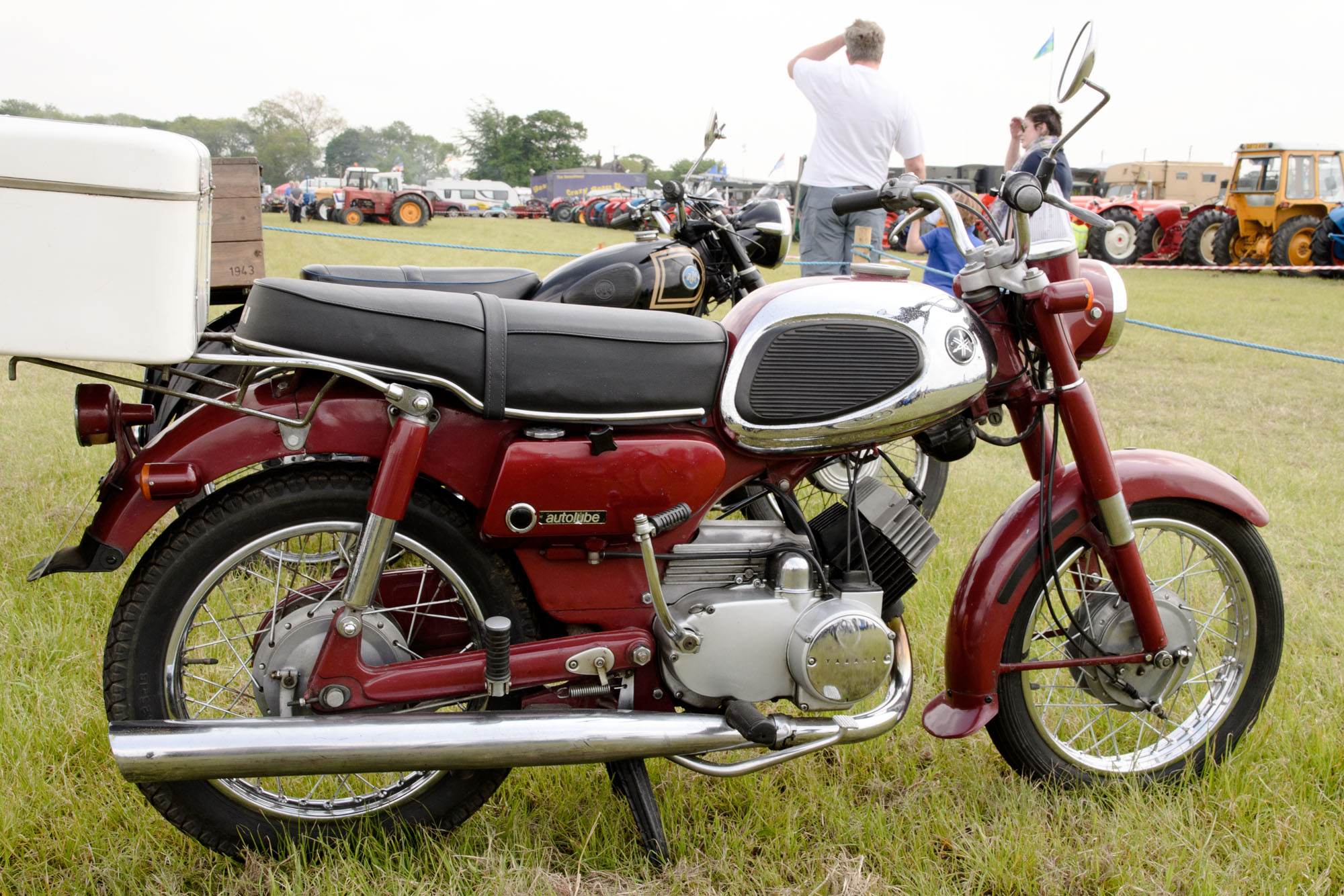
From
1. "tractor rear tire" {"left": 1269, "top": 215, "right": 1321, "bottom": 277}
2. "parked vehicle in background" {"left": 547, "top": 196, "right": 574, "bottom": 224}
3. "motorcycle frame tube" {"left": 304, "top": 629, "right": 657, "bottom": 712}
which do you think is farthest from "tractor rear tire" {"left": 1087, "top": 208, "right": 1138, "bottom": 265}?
"parked vehicle in background" {"left": 547, "top": 196, "right": 574, "bottom": 224}

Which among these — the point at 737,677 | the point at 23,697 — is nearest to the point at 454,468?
the point at 737,677

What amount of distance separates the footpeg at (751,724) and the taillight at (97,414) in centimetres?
125

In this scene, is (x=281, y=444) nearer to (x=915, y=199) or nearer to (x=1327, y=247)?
(x=915, y=199)

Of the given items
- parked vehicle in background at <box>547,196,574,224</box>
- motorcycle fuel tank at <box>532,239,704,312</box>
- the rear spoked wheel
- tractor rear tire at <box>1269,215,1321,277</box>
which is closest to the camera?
the rear spoked wheel

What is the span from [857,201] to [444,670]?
1.30 metres

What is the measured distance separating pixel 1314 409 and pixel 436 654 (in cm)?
657

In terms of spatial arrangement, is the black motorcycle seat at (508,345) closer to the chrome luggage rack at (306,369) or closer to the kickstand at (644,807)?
the chrome luggage rack at (306,369)

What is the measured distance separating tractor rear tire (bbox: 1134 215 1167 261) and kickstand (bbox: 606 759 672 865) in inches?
783

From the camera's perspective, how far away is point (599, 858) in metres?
2.05

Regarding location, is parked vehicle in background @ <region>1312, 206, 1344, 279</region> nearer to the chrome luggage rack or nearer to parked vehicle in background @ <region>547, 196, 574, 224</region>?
the chrome luggage rack

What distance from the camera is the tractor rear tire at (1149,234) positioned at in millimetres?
19094

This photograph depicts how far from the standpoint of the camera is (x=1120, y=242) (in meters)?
19.1

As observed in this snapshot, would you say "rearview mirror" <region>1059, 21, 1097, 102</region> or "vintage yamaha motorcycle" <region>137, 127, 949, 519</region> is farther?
"vintage yamaha motorcycle" <region>137, 127, 949, 519</region>

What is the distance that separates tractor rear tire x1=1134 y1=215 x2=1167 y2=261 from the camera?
1909 centimetres
